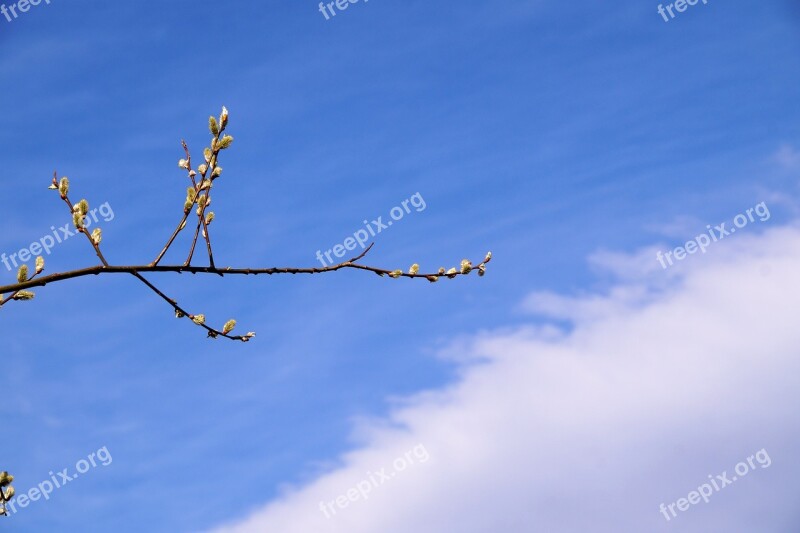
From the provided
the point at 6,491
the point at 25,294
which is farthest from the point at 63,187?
the point at 6,491

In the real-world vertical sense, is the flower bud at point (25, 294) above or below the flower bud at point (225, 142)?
below

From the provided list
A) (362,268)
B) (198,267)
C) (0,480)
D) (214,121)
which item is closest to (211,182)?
(214,121)

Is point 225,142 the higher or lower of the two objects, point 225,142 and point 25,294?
the higher

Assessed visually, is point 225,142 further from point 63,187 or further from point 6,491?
point 6,491

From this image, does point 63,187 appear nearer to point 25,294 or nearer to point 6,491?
point 25,294

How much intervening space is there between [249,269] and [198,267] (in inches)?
9.6

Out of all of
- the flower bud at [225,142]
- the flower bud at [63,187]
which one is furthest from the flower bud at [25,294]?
the flower bud at [225,142]

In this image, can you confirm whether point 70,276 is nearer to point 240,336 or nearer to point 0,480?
point 240,336

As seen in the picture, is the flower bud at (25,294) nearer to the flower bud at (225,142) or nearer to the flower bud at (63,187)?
the flower bud at (63,187)

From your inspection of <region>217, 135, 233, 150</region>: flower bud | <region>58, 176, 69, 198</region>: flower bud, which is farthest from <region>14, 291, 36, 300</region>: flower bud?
<region>217, 135, 233, 150</region>: flower bud

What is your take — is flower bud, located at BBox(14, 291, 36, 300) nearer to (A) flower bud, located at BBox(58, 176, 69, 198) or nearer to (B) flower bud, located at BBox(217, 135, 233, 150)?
(A) flower bud, located at BBox(58, 176, 69, 198)

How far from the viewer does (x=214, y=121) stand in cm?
392

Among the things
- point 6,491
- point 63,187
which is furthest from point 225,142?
point 6,491

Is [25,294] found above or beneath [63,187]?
beneath
